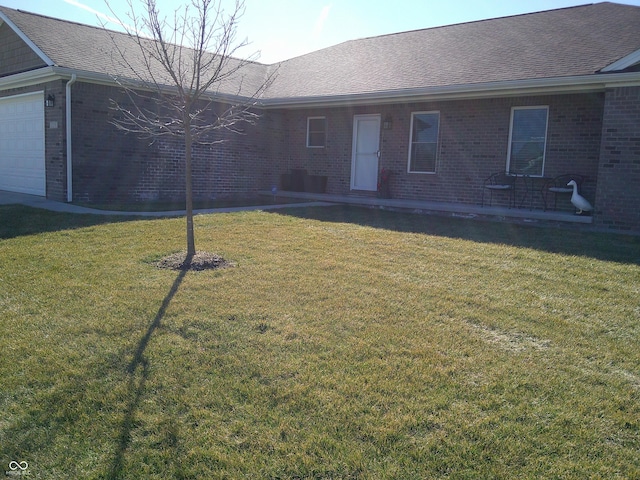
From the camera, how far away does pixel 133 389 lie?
121 inches

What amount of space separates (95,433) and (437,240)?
5743 mm

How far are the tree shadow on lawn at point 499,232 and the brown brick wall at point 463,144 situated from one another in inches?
62.6

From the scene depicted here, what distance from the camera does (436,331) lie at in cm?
400

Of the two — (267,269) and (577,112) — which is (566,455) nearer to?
(267,269)

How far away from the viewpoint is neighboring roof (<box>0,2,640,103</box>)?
10.0m

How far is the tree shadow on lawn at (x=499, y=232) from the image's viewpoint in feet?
23.1

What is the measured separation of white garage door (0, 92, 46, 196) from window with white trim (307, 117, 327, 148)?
679 cm

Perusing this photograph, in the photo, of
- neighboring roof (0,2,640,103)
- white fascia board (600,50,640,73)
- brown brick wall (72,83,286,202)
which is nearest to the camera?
white fascia board (600,50,640,73)

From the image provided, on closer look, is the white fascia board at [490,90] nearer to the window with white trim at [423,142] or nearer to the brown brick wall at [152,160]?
the window with white trim at [423,142]

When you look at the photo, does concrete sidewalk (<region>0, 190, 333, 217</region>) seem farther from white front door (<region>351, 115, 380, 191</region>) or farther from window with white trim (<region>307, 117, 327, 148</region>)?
window with white trim (<region>307, 117, 327, 148</region>)

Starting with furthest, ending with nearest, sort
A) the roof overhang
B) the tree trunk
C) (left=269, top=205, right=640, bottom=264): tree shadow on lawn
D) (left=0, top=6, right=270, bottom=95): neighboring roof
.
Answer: (left=0, top=6, right=270, bottom=95): neighboring roof < the roof overhang < (left=269, top=205, right=640, bottom=264): tree shadow on lawn < the tree trunk

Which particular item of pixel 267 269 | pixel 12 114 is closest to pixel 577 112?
pixel 267 269

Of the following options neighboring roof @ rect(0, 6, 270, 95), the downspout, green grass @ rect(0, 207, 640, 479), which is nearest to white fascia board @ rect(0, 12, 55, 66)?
neighboring roof @ rect(0, 6, 270, 95)

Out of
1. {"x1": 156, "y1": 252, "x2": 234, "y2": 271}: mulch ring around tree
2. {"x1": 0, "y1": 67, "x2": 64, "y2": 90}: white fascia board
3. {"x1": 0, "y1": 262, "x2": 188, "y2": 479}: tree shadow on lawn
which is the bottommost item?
{"x1": 0, "y1": 262, "x2": 188, "y2": 479}: tree shadow on lawn
